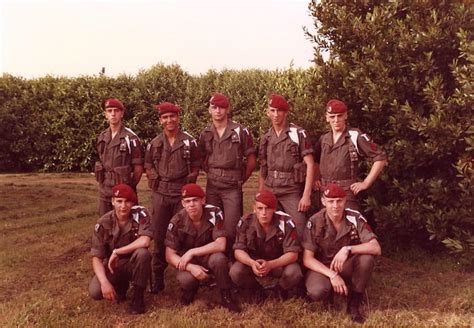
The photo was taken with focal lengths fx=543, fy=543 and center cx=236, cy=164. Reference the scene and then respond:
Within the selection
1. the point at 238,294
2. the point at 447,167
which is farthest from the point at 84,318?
the point at 447,167

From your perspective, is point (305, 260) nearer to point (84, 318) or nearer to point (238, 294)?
point (238, 294)

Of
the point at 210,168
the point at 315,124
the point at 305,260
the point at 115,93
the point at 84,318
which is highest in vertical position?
the point at 115,93

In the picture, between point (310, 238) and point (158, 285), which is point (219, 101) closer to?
point (310, 238)

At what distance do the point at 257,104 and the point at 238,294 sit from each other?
10121mm

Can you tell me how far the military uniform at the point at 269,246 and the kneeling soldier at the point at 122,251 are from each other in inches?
38.4

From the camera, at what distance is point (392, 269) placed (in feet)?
23.6

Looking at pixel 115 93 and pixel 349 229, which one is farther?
pixel 115 93

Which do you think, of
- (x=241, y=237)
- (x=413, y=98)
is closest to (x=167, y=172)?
(x=241, y=237)

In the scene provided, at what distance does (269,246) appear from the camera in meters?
5.89

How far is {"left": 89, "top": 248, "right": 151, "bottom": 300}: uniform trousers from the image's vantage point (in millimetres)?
5695

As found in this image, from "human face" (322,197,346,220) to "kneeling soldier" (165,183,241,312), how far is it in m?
1.18

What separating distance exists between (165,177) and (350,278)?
2.47 meters

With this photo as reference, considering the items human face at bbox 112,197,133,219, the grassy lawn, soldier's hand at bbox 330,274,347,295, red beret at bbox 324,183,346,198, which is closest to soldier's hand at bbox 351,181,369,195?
red beret at bbox 324,183,346,198

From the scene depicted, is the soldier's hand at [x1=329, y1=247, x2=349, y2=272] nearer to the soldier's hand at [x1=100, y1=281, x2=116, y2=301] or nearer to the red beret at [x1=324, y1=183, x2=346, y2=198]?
the red beret at [x1=324, y1=183, x2=346, y2=198]
